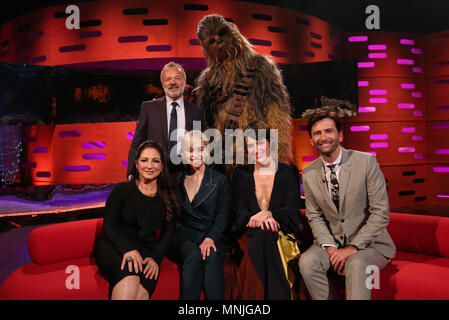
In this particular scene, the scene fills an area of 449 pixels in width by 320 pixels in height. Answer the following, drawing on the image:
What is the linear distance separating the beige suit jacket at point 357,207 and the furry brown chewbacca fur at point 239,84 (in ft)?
1.82

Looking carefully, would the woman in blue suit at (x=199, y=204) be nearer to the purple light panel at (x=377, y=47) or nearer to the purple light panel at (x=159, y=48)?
the purple light panel at (x=159, y=48)

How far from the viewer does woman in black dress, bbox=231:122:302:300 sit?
1954mm

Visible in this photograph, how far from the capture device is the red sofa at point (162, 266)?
1955mm

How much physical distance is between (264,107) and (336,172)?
0.75m

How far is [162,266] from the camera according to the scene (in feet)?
7.19

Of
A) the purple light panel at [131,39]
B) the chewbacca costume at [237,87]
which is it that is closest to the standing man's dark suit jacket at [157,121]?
the chewbacca costume at [237,87]

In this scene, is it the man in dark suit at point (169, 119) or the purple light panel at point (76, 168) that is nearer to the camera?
the man in dark suit at point (169, 119)

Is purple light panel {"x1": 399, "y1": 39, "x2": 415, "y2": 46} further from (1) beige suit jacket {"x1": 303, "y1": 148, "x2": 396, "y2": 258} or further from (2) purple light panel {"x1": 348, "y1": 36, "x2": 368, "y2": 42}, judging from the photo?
(1) beige suit jacket {"x1": 303, "y1": 148, "x2": 396, "y2": 258}

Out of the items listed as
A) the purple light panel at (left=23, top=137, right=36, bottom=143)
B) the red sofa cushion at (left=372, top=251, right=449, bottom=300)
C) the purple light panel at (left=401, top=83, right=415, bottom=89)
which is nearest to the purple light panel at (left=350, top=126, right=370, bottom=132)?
the purple light panel at (left=401, top=83, right=415, bottom=89)

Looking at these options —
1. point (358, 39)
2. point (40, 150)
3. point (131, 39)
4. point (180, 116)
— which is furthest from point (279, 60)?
point (40, 150)

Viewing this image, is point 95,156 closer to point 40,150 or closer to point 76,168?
point 76,168

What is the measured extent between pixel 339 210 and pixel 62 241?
1.83 meters

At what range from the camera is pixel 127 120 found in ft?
16.2

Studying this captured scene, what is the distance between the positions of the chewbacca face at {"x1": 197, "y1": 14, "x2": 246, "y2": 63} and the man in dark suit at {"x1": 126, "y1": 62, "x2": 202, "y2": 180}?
30 cm
